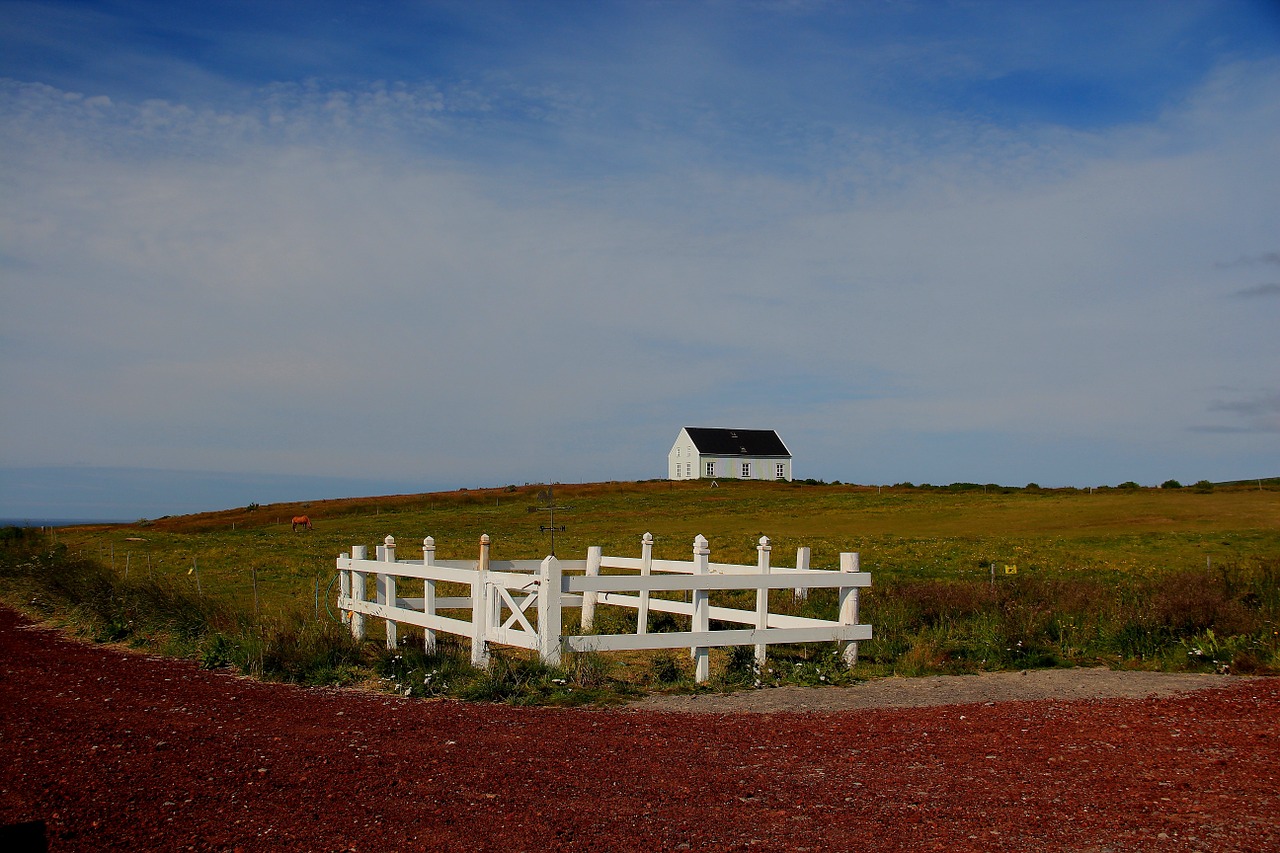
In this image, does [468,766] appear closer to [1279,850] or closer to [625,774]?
[625,774]

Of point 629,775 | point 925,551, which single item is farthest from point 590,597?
point 925,551

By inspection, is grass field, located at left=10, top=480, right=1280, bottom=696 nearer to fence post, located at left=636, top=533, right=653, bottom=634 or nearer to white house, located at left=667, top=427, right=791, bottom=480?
fence post, located at left=636, top=533, right=653, bottom=634

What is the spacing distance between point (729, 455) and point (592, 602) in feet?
304

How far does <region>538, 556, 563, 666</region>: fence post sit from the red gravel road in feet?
4.64

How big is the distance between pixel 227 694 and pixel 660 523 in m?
45.5

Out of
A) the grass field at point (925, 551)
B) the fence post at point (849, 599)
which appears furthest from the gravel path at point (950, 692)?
the fence post at point (849, 599)

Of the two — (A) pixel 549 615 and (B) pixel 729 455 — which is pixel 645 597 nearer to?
(A) pixel 549 615

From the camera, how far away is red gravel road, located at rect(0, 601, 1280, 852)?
19.3 feet

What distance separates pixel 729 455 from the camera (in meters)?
108

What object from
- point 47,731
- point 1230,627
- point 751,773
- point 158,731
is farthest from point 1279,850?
point 1230,627

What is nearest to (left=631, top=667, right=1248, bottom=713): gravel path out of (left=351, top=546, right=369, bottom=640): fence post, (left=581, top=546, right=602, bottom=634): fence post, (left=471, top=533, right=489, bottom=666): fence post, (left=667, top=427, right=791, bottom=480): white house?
(left=471, top=533, right=489, bottom=666): fence post

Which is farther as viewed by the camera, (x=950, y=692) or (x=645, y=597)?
(x=645, y=597)

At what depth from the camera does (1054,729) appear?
29.0ft

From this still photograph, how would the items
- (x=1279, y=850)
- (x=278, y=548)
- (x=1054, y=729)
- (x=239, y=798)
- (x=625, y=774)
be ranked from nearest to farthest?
(x=1279, y=850) → (x=239, y=798) → (x=625, y=774) → (x=1054, y=729) → (x=278, y=548)
